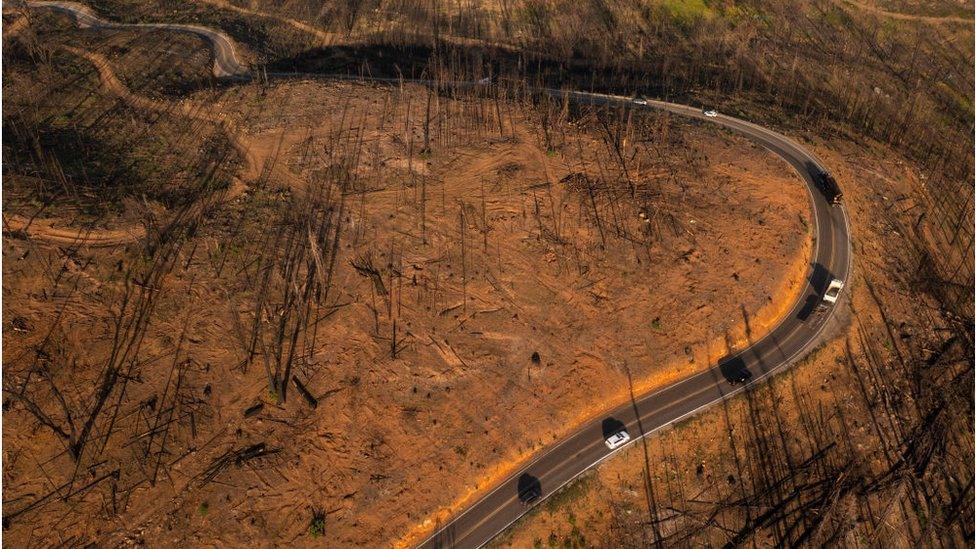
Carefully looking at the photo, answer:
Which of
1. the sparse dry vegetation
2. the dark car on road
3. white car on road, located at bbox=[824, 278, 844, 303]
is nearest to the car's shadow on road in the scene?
white car on road, located at bbox=[824, 278, 844, 303]

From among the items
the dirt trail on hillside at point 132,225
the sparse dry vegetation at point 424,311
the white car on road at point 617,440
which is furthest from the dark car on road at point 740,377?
the dirt trail on hillside at point 132,225

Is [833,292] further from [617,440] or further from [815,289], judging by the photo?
[617,440]

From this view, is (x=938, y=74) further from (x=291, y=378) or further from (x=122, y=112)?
(x=122, y=112)

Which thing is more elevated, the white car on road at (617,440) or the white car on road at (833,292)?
the white car on road at (833,292)

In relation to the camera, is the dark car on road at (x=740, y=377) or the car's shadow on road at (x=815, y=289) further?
the car's shadow on road at (x=815, y=289)

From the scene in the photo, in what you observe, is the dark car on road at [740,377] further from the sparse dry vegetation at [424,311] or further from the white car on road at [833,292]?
the white car on road at [833,292]

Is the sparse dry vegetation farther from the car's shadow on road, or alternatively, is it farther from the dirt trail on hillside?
the car's shadow on road

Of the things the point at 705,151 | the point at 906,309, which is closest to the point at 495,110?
the point at 705,151
